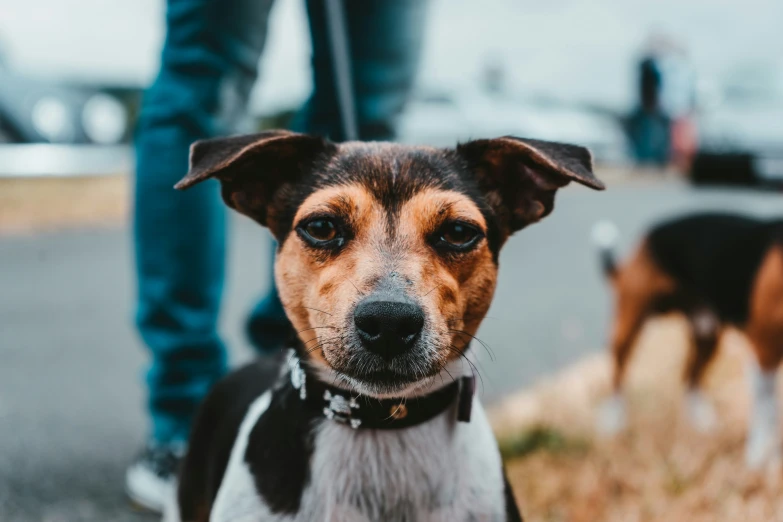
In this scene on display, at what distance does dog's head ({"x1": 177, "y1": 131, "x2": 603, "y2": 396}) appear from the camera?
1.74 metres

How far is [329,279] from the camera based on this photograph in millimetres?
1869

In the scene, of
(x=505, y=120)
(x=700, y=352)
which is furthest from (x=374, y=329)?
(x=505, y=120)

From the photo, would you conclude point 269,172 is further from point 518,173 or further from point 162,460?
point 162,460

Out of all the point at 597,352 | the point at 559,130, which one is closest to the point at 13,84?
the point at 597,352

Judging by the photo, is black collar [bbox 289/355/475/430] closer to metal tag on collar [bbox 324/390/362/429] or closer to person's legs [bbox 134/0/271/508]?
metal tag on collar [bbox 324/390/362/429]

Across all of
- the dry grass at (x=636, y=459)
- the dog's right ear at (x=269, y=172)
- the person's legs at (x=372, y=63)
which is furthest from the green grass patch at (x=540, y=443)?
the dog's right ear at (x=269, y=172)

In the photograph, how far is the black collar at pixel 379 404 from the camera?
1869 mm

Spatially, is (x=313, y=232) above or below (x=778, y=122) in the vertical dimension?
above

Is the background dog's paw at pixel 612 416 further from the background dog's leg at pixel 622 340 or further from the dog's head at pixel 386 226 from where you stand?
the dog's head at pixel 386 226

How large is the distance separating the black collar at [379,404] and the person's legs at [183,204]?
1017 mm

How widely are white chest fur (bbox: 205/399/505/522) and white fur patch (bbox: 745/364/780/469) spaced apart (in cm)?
191

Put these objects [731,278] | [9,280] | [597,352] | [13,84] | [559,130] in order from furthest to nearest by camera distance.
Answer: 1. [559,130]
2. [13,84]
3. [9,280]
4. [597,352]
5. [731,278]

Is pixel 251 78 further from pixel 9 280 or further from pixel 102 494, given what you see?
pixel 9 280

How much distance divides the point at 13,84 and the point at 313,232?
10534mm
